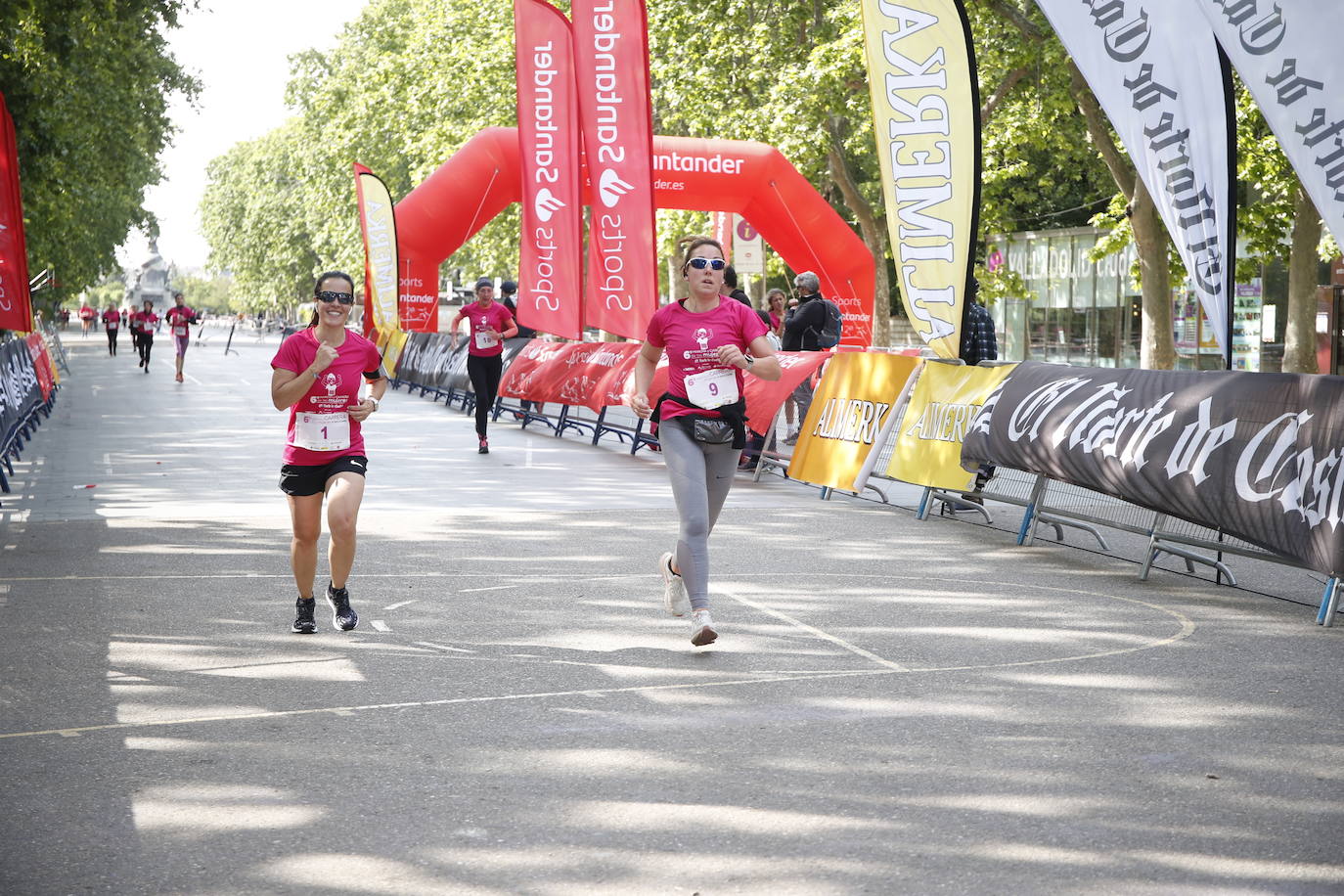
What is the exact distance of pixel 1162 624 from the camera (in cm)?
827

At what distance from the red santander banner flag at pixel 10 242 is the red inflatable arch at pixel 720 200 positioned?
1030 cm

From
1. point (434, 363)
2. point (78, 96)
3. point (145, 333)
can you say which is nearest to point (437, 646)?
point (78, 96)

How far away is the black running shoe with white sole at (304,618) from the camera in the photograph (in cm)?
772

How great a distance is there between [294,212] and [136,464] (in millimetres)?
70033

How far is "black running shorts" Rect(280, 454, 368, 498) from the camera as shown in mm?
7719

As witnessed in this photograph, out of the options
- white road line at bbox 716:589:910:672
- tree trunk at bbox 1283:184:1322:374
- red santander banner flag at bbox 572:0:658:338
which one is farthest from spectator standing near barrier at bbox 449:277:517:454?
tree trunk at bbox 1283:184:1322:374

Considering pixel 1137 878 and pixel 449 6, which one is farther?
pixel 449 6

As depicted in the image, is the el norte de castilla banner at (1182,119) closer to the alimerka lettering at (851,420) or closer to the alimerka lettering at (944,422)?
the alimerka lettering at (944,422)

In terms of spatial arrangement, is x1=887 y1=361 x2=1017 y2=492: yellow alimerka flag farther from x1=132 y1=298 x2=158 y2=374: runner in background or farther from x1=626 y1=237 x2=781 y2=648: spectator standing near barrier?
x1=132 y1=298 x2=158 y2=374: runner in background

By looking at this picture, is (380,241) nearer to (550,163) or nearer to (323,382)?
(550,163)

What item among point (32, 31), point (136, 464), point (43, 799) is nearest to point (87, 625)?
point (43, 799)

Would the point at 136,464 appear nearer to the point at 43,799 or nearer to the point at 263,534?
the point at 263,534

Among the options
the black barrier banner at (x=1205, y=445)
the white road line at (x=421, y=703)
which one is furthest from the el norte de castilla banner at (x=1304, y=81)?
the white road line at (x=421, y=703)

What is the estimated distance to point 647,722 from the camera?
6016 mm
